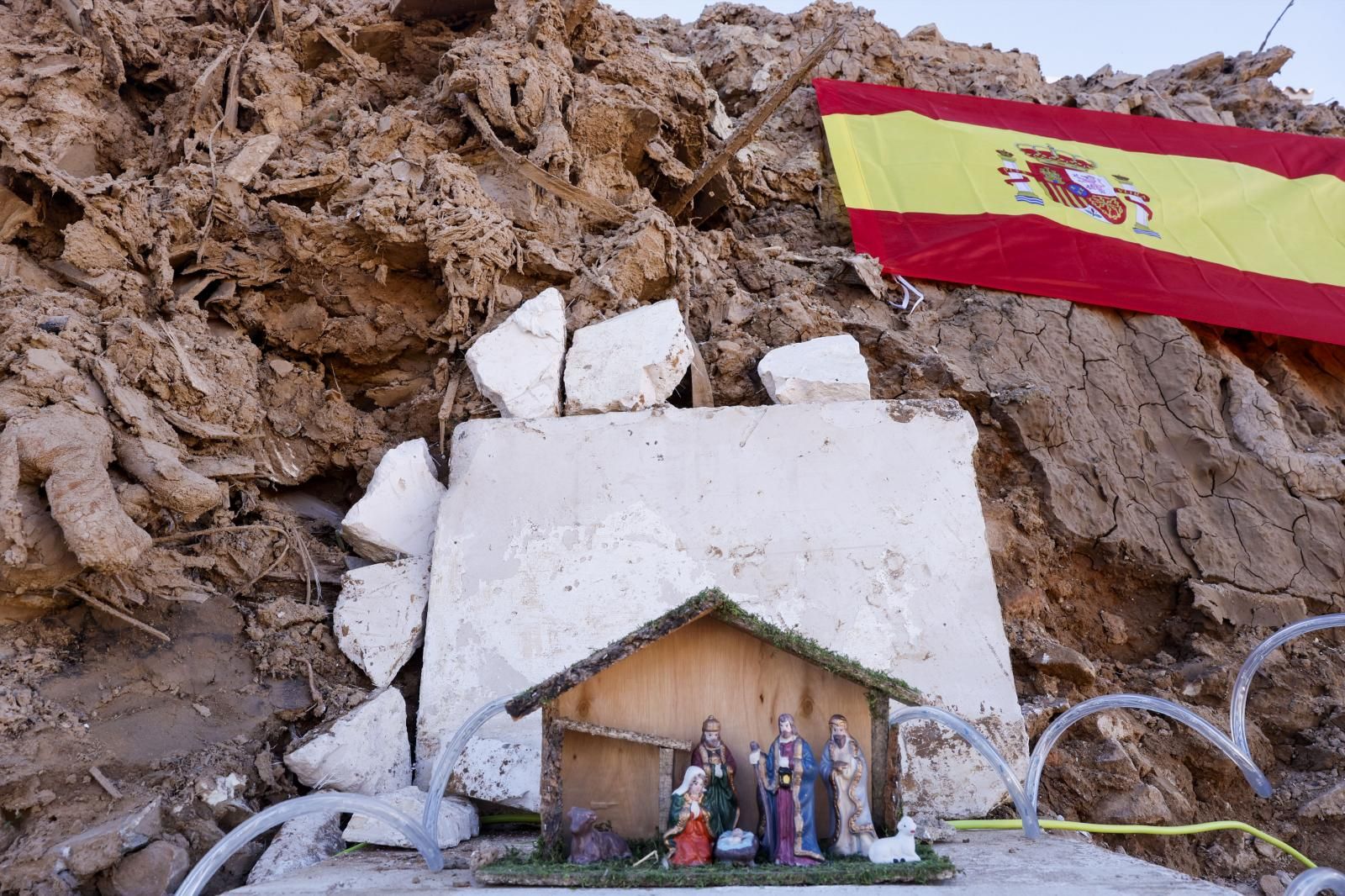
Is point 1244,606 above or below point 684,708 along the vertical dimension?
above

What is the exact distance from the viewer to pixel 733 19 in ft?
31.8

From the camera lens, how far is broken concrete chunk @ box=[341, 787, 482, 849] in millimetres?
3592

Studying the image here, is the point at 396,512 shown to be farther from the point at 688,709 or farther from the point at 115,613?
the point at 688,709

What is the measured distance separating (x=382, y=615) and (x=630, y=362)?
1.91 m

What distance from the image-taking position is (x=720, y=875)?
9.30 feet

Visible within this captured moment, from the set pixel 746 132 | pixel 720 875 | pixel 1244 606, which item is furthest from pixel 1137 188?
pixel 720 875

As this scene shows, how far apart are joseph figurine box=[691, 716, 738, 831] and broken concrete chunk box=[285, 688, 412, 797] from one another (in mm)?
1557

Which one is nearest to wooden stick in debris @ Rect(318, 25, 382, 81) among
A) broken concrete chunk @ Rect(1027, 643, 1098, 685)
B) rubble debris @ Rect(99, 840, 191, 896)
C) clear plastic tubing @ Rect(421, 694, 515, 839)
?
clear plastic tubing @ Rect(421, 694, 515, 839)

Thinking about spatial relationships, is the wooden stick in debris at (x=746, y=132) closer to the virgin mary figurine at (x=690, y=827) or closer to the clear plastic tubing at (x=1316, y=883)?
the virgin mary figurine at (x=690, y=827)

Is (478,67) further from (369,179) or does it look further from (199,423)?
(199,423)

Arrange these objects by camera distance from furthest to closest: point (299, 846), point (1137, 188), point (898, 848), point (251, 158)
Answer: point (1137, 188)
point (251, 158)
point (299, 846)
point (898, 848)

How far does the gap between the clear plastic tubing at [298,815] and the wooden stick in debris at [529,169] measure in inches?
166

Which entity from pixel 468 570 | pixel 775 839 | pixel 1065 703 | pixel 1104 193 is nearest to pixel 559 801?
pixel 775 839

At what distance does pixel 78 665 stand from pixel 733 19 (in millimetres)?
8755
